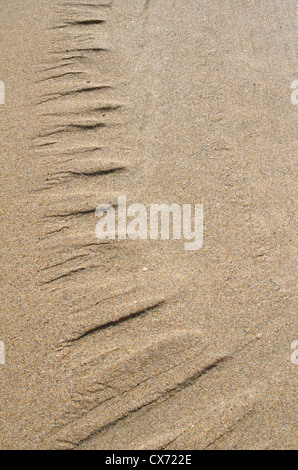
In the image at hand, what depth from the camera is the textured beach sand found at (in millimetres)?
1905

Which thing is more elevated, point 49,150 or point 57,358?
point 49,150

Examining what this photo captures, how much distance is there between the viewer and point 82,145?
289 cm

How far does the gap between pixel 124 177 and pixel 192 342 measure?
1170mm

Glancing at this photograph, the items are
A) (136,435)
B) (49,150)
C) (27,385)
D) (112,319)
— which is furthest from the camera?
(49,150)

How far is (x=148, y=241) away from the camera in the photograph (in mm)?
2436

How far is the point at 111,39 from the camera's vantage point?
143 inches

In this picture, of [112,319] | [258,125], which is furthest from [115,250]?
[258,125]

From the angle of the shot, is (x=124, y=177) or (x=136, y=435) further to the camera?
(x=124, y=177)

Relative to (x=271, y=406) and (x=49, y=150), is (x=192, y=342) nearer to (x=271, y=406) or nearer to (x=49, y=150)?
(x=271, y=406)

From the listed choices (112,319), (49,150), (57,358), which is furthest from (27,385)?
(49,150)

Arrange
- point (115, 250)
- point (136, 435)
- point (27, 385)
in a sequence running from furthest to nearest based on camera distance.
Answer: point (115, 250), point (27, 385), point (136, 435)

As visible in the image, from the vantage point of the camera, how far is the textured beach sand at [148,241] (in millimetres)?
1905

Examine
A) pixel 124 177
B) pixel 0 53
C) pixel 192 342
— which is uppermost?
pixel 0 53

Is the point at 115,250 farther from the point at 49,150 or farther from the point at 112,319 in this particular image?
the point at 49,150
